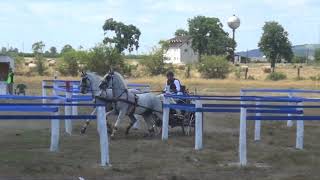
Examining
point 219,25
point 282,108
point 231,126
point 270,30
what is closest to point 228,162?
point 282,108

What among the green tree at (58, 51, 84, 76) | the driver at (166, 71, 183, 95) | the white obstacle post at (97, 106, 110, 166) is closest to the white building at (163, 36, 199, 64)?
the green tree at (58, 51, 84, 76)

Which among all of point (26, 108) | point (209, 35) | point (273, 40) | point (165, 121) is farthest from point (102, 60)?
point (26, 108)

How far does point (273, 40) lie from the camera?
325 ft

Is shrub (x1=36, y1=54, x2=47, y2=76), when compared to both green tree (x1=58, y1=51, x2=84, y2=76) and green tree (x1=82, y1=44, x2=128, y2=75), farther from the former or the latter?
green tree (x1=82, y1=44, x2=128, y2=75)

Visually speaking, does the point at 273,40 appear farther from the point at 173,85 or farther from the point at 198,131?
the point at 198,131

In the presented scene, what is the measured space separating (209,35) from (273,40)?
1581 centimetres

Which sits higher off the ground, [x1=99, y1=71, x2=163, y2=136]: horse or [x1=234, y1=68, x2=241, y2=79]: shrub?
[x1=99, y1=71, x2=163, y2=136]: horse

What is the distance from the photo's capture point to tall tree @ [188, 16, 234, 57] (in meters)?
109

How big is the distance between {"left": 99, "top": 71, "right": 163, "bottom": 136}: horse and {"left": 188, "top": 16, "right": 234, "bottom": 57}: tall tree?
90.5 meters

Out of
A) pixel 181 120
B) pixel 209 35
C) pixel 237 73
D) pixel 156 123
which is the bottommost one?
pixel 237 73

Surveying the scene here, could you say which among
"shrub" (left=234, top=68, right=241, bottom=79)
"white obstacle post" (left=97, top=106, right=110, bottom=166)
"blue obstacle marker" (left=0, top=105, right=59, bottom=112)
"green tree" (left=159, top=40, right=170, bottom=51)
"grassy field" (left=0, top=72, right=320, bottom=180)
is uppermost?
"green tree" (left=159, top=40, right=170, bottom=51)

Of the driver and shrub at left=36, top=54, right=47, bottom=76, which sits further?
shrub at left=36, top=54, right=47, bottom=76

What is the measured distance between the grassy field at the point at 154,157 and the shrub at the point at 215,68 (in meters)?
50.7

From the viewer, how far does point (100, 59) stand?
6788 cm
